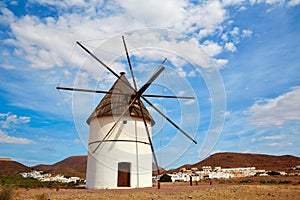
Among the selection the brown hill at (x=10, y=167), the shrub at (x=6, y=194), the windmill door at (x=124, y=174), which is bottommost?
the shrub at (x=6, y=194)

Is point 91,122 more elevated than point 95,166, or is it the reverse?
point 91,122

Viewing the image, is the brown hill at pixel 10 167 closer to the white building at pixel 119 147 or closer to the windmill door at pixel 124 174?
the white building at pixel 119 147

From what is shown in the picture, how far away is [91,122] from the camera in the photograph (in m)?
20.5

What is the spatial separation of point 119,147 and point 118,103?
2873 mm

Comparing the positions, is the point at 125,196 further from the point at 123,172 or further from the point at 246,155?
the point at 246,155

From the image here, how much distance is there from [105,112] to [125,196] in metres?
8.08

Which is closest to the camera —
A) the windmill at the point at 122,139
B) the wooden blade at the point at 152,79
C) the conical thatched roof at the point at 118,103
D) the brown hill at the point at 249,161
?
the wooden blade at the point at 152,79

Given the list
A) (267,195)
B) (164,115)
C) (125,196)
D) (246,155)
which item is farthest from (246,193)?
(246,155)

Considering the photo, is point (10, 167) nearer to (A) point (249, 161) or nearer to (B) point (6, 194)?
(B) point (6, 194)

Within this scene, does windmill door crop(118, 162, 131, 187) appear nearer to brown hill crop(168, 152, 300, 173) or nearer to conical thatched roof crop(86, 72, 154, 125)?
conical thatched roof crop(86, 72, 154, 125)

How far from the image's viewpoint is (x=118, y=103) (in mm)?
19484

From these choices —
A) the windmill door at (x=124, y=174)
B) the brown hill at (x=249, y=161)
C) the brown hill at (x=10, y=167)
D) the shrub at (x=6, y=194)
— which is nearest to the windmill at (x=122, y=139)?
the windmill door at (x=124, y=174)

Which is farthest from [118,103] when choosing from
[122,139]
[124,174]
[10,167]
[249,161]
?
[249,161]

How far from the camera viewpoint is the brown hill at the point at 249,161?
62463mm
